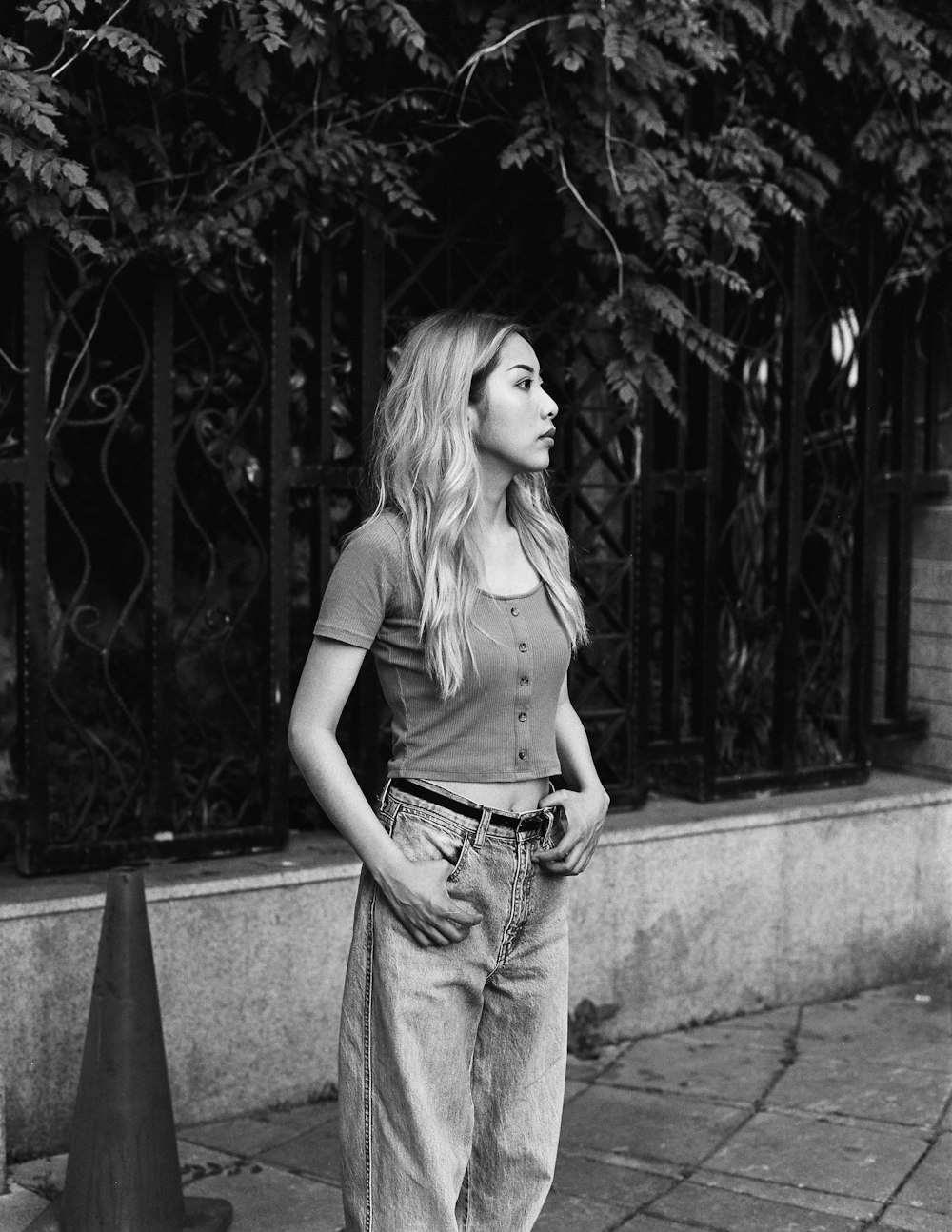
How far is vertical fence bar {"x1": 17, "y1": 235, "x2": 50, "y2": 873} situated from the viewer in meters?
4.50

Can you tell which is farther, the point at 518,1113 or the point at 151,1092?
the point at 151,1092

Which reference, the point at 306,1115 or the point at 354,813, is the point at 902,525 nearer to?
the point at 306,1115

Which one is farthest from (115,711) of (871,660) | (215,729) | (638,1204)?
(871,660)

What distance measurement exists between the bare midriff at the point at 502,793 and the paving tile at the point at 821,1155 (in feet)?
6.17

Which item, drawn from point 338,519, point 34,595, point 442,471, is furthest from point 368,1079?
point 338,519

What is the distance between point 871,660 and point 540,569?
355 cm

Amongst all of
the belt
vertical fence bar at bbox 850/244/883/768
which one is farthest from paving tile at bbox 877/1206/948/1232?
vertical fence bar at bbox 850/244/883/768

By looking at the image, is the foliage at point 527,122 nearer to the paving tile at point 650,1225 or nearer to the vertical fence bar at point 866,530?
the vertical fence bar at point 866,530

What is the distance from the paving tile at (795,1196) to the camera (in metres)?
4.12

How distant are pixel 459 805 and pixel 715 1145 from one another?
2.15 metres

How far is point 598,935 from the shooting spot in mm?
5480

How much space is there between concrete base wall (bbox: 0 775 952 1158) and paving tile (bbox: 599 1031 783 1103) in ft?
0.45

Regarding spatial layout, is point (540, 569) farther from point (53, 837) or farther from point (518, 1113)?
point (53, 837)

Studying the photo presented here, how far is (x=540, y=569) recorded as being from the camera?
313cm
